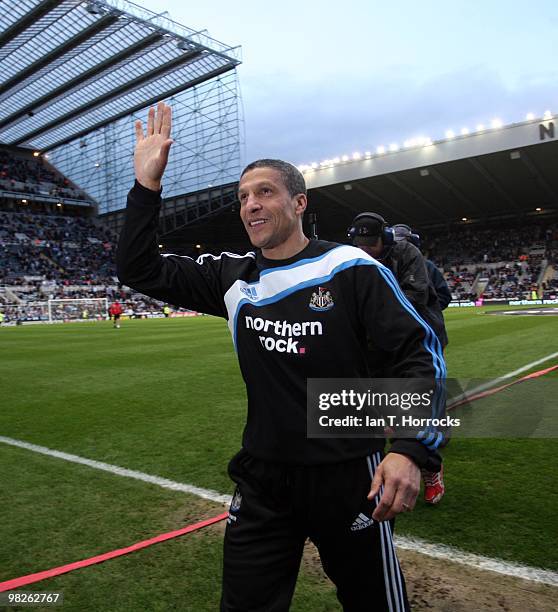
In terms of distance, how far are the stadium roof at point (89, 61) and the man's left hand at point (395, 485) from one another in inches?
1437

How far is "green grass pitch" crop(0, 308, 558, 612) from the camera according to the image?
2863mm

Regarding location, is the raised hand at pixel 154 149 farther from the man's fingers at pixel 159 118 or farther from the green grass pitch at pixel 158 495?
the green grass pitch at pixel 158 495

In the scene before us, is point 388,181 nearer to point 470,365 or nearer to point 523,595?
point 470,365

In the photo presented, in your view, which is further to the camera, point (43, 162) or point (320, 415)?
point (43, 162)

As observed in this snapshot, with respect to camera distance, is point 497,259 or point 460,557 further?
point 497,259

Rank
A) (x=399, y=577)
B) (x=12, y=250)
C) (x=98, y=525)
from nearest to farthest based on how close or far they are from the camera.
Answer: (x=399, y=577), (x=98, y=525), (x=12, y=250)

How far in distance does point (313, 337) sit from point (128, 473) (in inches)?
133

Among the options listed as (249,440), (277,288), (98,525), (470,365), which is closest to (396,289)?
(277,288)

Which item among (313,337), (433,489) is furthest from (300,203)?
(433,489)

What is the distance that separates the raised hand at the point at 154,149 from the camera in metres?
2.13

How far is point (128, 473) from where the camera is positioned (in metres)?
4.61

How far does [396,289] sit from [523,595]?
1.79m

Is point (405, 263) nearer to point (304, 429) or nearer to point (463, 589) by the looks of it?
point (463, 589)

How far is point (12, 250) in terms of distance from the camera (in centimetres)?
5238
